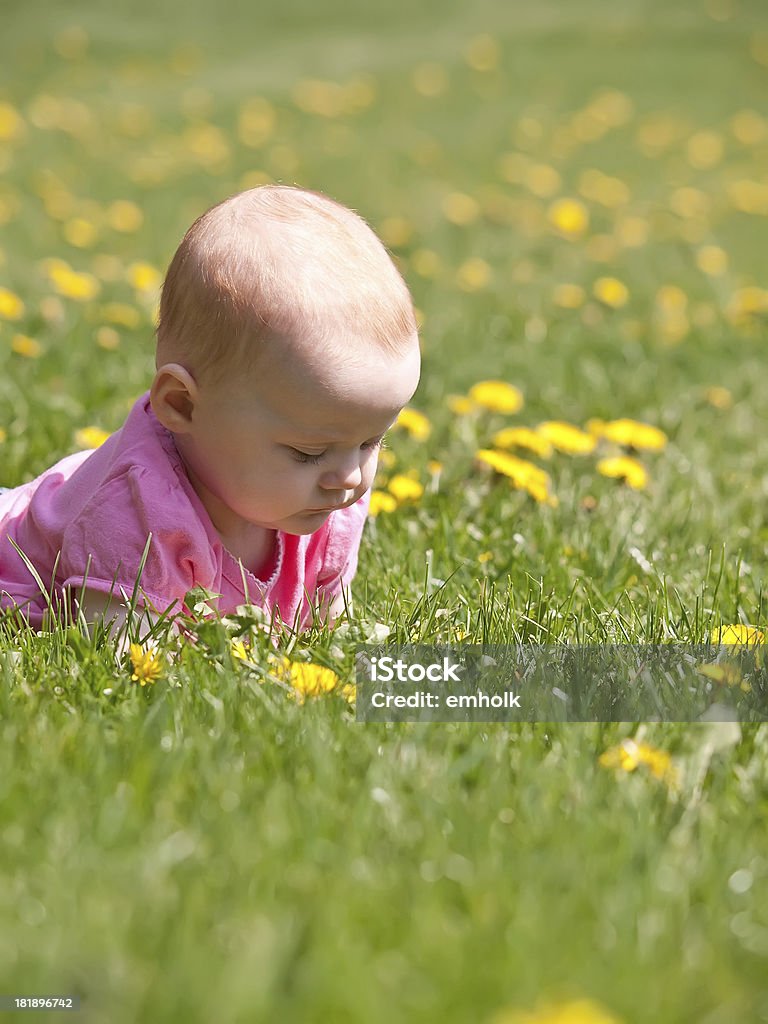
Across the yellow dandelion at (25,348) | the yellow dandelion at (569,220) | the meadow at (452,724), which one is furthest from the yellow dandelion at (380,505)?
the yellow dandelion at (569,220)

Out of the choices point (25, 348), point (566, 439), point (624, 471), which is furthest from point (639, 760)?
point (25, 348)

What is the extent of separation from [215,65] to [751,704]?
12.0m

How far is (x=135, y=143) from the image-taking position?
832cm

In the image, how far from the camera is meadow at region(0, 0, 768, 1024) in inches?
49.9

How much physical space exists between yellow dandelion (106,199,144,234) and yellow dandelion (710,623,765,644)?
14.4ft

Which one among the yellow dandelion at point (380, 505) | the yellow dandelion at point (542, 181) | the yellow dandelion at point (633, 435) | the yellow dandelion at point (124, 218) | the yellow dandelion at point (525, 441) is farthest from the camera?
the yellow dandelion at point (542, 181)

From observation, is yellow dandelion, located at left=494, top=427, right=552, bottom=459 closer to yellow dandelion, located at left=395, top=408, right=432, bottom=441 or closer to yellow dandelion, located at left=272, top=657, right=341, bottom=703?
yellow dandelion, located at left=395, top=408, right=432, bottom=441

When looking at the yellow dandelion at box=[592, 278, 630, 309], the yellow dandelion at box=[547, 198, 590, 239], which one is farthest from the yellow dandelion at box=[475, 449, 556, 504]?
the yellow dandelion at box=[547, 198, 590, 239]

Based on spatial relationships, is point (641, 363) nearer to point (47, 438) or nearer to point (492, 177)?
point (47, 438)

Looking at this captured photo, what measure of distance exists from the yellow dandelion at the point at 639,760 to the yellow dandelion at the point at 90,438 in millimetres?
1623

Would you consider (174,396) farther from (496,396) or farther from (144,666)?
(496,396)

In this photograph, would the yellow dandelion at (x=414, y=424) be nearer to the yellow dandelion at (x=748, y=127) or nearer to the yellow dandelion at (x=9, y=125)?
the yellow dandelion at (x=9, y=125)

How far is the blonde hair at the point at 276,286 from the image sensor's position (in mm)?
1944

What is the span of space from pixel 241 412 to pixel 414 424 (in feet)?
4.12
